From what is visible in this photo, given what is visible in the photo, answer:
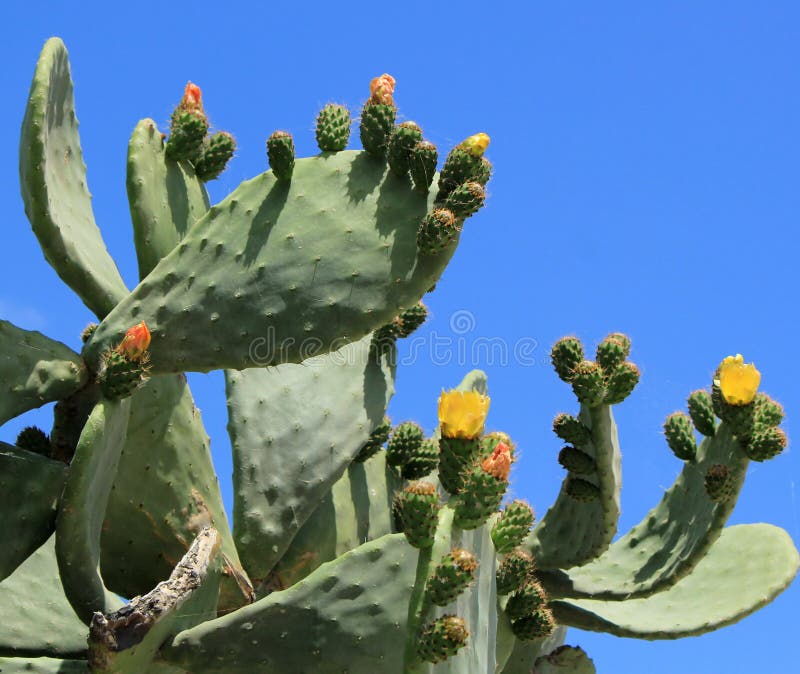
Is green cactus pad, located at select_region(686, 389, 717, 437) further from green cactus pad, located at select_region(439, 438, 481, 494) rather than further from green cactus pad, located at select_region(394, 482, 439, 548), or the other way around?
green cactus pad, located at select_region(394, 482, 439, 548)

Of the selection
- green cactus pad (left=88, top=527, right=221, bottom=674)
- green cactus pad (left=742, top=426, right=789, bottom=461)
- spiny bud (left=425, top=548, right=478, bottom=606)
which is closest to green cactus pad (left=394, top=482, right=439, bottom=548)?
spiny bud (left=425, top=548, right=478, bottom=606)

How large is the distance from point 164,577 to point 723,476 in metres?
1.61

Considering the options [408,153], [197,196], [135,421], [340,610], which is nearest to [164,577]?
[135,421]

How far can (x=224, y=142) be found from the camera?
3.48 meters

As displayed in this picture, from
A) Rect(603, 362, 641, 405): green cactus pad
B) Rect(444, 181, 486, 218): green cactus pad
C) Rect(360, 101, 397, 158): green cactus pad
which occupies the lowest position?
Rect(603, 362, 641, 405): green cactus pad

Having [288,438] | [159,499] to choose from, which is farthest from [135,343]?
[288,438]

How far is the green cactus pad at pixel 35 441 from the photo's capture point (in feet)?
10.6

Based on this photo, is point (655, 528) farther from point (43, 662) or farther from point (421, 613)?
point (43, 662)

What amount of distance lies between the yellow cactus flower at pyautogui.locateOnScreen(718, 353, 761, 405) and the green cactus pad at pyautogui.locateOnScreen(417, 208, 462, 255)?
102 cm

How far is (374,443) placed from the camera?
3.68 metres

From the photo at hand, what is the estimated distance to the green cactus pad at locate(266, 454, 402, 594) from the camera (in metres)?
3.41

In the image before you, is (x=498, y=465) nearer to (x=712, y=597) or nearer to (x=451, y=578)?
(x=451, y=578)

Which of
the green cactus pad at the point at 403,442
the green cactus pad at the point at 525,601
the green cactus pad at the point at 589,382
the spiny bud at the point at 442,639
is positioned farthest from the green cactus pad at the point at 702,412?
the spiny bud at the point at 442,639

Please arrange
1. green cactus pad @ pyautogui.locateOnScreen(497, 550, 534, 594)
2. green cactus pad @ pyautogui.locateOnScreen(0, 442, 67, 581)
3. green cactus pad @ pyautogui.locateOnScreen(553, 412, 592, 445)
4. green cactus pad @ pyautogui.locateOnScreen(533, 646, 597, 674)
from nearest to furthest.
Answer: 1. green cactus pad @ pyautogui.locateOnScreen(0, 442, 67, 581)
2. green cactus pad @ pyautogui.locateOnScreen(497, 550, 534, 594)
3. green cactus pad @ pyautogui.locateOnScreen(553, 412, 592, 445)
4. green cactus pad @ pyautogui.locateOnScreen(533, 646, 597, 674)
